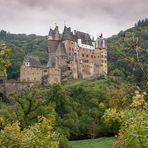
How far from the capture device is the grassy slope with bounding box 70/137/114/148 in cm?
5721

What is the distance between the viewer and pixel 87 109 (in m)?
71.3

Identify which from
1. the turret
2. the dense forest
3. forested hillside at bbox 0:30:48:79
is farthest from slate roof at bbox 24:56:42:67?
the turret

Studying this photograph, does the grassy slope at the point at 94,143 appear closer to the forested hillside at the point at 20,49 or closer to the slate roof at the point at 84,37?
the forested hillside at the point at 20,49

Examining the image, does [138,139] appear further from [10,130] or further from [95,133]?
[95,133]

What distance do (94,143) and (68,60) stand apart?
110 feet

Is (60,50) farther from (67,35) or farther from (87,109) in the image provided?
(87,109)

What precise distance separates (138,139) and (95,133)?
54.4 meters

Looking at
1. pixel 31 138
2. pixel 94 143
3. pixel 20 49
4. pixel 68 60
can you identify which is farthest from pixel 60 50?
pixel 31 138

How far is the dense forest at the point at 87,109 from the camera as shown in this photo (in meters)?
12.4

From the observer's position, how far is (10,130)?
20.8 meters

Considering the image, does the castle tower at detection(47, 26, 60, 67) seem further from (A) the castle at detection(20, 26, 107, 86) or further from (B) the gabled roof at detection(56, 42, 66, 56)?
(B) the gabled roof at detection(56, 42, 66, 56)

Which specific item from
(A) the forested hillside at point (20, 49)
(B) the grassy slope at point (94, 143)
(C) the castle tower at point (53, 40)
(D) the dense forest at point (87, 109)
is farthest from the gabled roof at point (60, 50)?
(B) the grassy slope at point (94, 143)

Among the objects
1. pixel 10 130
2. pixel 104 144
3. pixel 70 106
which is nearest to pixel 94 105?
pixel 70 106

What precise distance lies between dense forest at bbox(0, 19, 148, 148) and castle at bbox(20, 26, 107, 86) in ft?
11.1
